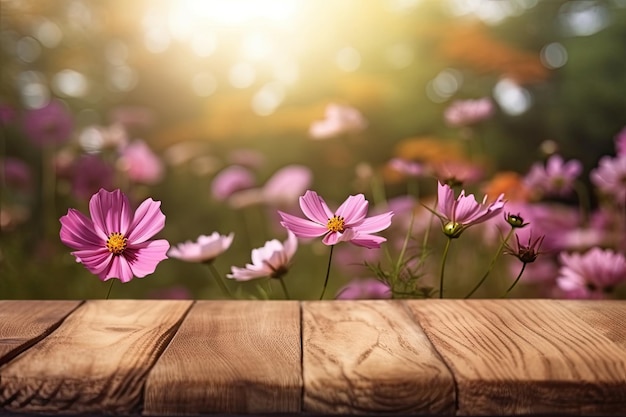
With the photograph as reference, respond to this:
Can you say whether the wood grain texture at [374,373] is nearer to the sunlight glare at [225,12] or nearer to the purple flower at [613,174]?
the purple flower at [613,174]

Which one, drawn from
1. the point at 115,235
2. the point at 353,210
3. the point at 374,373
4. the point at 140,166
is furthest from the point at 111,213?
the point at 140,166

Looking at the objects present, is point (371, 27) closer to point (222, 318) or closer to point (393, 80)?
point (393, 80)

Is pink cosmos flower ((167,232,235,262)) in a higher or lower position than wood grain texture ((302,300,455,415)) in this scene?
higher

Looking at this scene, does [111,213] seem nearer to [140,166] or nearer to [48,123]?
[140,166]

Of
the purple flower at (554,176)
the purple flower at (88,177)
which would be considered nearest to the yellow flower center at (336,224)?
the purple flower at (554,176)

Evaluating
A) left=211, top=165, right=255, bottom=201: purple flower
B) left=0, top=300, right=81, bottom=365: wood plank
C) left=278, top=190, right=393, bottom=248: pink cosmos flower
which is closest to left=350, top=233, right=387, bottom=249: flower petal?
left=278, top=190, right=393, bottom=248: pink cosmos flower

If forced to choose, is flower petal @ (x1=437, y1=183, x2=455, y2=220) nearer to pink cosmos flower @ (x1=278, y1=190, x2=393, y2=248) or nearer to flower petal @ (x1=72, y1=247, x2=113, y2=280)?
pink cosmos flower @ (x1=278, y1=190, x2=393, y2=248)

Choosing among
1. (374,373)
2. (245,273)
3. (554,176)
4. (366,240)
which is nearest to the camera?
(374,373)
